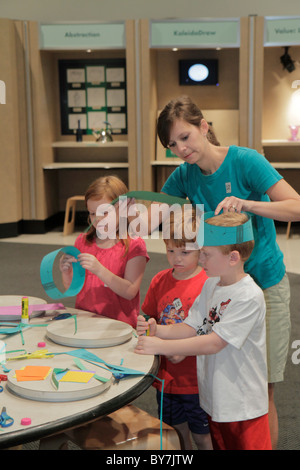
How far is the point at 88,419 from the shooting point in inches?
50.7

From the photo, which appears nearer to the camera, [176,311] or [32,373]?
[32,373]

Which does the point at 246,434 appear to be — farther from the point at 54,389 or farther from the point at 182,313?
the point at 54,389

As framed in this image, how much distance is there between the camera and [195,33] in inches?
271

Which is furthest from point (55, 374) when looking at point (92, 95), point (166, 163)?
point (92, 95)

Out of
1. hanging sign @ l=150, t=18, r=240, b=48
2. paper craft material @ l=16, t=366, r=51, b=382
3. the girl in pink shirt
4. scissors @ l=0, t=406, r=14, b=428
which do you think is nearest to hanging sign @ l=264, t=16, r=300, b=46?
hanging sign @ l=150, t=18, r=240, b=48

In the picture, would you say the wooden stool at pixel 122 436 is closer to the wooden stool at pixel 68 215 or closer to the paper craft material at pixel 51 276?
the paper craft material at pixel 51 276

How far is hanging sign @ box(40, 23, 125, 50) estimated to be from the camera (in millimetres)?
6973

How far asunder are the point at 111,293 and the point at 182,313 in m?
0.35

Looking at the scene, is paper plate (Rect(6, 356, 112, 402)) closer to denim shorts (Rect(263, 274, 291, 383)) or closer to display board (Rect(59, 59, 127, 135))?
denim shorts (Rect(263, 274, 291, 383))

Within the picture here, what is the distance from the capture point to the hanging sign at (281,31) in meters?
6.79

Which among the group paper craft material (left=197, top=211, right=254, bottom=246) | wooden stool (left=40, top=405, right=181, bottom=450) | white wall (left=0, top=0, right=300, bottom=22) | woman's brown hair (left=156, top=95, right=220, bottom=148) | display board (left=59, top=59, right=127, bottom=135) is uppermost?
white wall (left=0, top=0, right=300, bottom=22)

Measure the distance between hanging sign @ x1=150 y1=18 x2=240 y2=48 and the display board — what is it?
3.08ft

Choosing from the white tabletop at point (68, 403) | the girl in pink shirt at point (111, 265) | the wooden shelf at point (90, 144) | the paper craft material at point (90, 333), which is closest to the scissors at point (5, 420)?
the white tabletop at point (68, 403)

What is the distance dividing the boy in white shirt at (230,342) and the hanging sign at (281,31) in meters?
5.66
